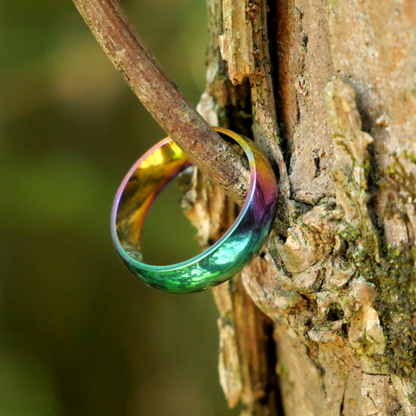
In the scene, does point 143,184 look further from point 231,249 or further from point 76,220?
point 76,220

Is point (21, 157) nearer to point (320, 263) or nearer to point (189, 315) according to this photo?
point (189, 315)

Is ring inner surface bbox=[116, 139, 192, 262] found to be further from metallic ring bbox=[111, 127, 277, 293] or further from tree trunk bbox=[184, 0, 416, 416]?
tree trunk bbox=[184, 0, 416, 416]

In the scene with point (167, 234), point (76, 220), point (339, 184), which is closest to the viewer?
point (339, 184)

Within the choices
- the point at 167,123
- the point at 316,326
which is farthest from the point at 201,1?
the point at 316,326

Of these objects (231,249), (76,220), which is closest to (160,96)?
(231,249)

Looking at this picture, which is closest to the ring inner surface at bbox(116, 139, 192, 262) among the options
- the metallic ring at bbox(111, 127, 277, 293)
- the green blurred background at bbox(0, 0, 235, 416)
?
the metallic ring at bbox(111, 127, 277, 293)
